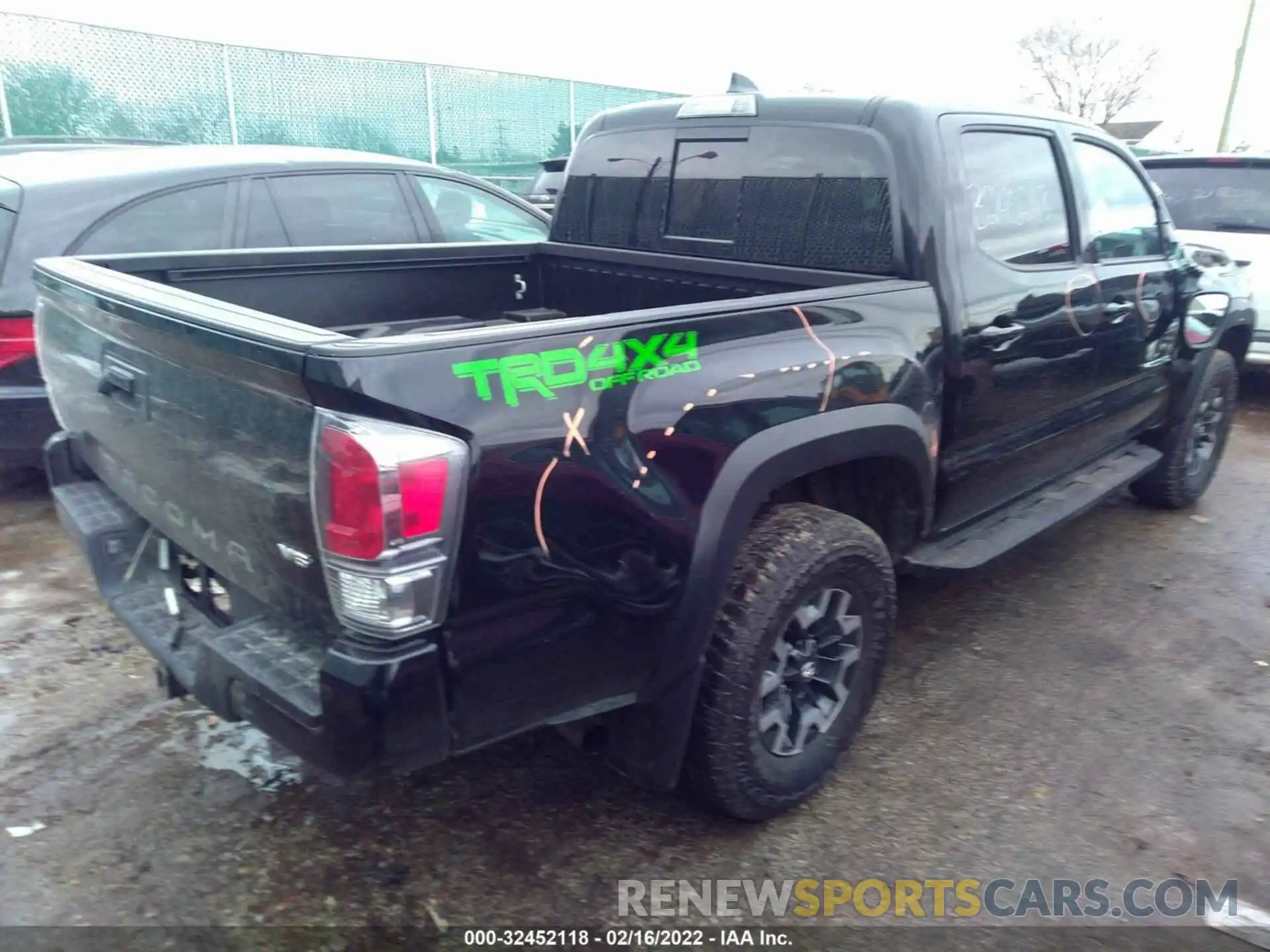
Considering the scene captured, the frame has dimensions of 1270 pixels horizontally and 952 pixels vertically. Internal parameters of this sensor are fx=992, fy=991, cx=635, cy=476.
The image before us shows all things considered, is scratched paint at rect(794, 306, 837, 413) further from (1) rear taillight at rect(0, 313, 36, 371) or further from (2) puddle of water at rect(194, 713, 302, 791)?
(1) rear taillight at rect(0, 313, 36, 371)

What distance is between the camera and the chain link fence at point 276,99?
11297 mm

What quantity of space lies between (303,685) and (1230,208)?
755 cm

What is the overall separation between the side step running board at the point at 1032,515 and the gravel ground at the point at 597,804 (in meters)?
0.49

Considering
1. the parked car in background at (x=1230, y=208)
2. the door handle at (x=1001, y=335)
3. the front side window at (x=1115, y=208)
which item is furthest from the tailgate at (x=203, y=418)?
the parked car in background at (x=1230, y=208)

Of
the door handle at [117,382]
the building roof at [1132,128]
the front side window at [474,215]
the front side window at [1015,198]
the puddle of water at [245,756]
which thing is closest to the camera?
the door handle at [117,382]

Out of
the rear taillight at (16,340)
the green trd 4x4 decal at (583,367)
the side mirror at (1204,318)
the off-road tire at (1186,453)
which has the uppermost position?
the green trd 4x4 decal at (583,367)

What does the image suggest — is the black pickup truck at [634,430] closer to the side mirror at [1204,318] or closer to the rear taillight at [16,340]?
the side mirror at [1204,318]

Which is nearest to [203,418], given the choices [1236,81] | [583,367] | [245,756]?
[583,367]

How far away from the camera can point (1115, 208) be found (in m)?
4.06

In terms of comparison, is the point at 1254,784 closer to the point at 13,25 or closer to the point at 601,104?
the point at 13,25

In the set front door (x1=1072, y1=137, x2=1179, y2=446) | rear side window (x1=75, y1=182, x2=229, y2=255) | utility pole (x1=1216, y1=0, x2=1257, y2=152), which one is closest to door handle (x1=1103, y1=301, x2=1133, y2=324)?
front door (x1=1072, y1=137, x2=1179, y2=446)

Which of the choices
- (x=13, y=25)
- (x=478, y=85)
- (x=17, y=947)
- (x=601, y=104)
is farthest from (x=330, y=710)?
(x=601, y=104)

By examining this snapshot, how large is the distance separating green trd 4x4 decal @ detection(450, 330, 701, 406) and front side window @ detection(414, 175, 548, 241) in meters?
3.59

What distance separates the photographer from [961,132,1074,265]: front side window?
10.6 feet
